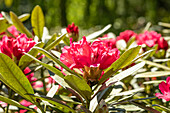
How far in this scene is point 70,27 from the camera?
891 millimetres

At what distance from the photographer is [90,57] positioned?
22.8 inches

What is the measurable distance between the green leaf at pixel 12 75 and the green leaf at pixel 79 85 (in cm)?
13

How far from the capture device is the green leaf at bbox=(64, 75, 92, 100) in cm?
52

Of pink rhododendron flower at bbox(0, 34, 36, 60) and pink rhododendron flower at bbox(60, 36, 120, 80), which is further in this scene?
pink rhododendron flower at bbox(0, 34, 36, 60)

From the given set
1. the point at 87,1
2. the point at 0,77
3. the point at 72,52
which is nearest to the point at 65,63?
the point at 72,52

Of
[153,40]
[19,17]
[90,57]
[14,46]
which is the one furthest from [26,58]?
[153,40]

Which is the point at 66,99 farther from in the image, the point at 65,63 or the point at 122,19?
the point at 122,19

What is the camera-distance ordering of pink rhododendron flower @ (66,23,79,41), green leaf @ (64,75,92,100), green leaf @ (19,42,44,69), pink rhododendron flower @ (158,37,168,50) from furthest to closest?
pink rhododendron flower @ (158,37,168,50) < pink rhododendron flower @ (66,23,79,41) < green leaf @ (19,42,44,69) < green leaf @ (64,75,92,100)

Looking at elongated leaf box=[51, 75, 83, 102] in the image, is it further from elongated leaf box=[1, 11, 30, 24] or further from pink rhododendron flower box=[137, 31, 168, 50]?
pink rhododendron flower box=[137, 31, 168, 50]

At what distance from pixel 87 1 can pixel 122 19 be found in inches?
86.0

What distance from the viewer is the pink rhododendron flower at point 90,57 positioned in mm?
575

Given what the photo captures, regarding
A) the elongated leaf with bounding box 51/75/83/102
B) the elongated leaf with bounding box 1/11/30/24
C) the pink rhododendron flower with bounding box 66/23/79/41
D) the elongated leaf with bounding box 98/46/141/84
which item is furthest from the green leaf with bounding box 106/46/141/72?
the elongated leaf with bounding box 1/11/30/24

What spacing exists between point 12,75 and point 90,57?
19 cm

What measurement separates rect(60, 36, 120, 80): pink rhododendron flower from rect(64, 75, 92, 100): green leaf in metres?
0.04
